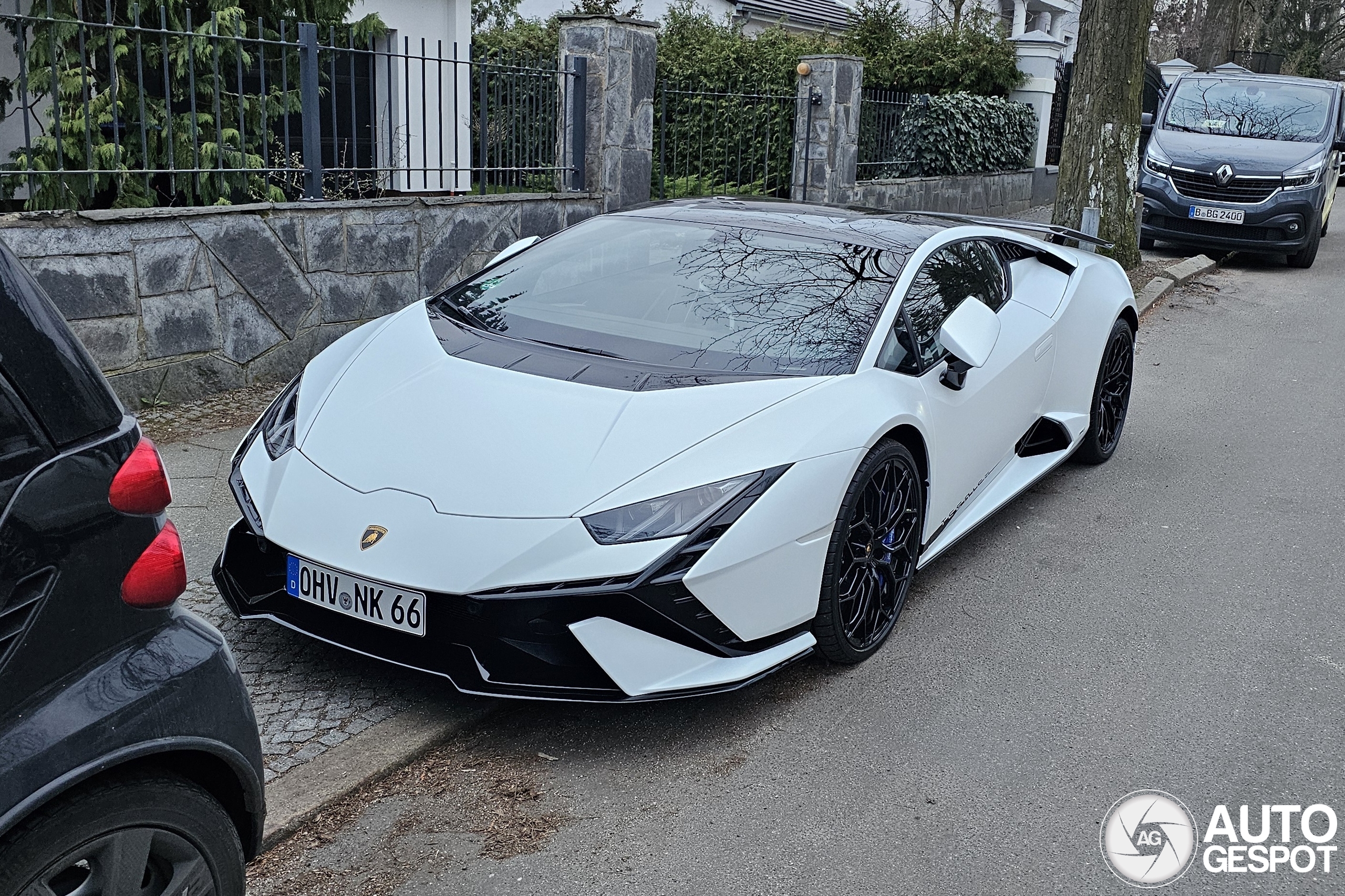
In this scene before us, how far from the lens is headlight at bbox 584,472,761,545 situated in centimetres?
329

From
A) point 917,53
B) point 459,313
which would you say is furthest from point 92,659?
point 917,53

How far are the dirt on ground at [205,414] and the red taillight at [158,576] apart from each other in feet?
13.4

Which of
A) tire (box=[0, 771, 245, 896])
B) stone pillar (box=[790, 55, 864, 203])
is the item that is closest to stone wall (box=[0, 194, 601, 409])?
tire (box=[0, 771, 245, 896])

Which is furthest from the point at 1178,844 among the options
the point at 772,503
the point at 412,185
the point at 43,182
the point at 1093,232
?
the point at 412,185

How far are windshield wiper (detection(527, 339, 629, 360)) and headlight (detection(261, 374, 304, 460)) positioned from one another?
2.70 ft

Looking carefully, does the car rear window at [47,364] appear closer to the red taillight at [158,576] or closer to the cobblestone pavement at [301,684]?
the red taillight at [158,576]

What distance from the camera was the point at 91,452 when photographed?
6.71 ft

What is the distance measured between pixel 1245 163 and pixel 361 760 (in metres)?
12.3

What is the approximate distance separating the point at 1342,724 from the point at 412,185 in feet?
36.1

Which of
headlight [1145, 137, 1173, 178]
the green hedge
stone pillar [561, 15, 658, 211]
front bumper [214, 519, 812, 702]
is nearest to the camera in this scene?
front bumper [214, 519, 812, 702]

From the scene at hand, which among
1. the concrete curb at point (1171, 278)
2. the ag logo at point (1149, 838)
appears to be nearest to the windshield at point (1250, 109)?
the concrete curb at point (1171, 278)

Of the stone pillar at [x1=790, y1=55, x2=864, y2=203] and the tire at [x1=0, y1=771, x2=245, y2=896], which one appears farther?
the stone pillar at [x1=790, y1=55, x2=864, y2=203]

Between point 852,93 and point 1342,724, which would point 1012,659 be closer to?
point 1342,724

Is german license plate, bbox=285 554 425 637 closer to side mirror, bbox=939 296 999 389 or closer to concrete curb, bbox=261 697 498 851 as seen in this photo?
concrete curb, bbox=261 697 498 851
